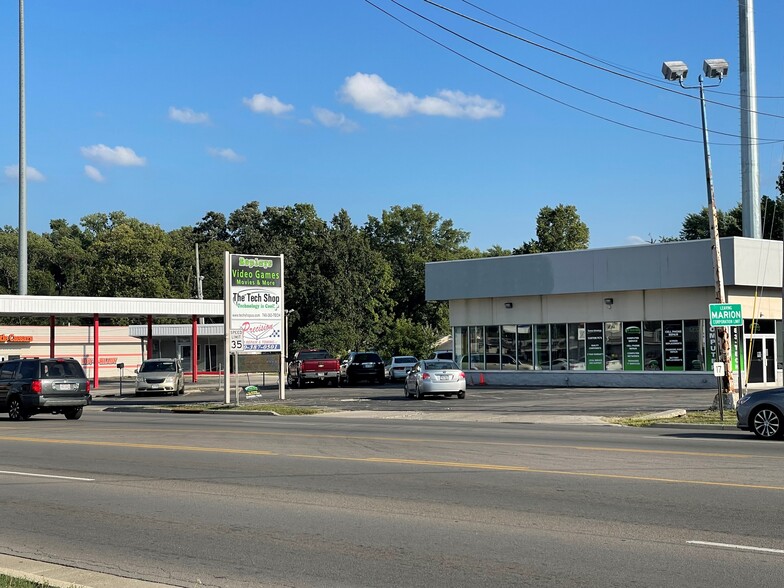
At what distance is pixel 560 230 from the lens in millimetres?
84688

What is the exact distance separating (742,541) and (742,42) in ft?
142

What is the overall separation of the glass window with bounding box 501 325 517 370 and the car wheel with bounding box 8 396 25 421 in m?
25.7

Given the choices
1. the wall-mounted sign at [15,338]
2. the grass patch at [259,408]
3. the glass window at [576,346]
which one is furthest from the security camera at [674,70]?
the wall-mounted sign at [15,338]

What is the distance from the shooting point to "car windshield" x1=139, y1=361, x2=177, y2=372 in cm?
4622

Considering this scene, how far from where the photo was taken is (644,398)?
112 ft

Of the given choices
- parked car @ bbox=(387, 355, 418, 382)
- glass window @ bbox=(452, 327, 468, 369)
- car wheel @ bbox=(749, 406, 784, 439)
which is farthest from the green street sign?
parked car @ bbox=(387, 355, 418, 382)

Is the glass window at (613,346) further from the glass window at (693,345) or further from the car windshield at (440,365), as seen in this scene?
the car windshield at (440,365)

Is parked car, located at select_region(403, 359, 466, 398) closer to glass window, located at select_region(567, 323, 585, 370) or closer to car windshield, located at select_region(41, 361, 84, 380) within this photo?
glass window, located at select_region(567, 323, 585, 370)

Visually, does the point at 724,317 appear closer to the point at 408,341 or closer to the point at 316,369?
the point at 316,369

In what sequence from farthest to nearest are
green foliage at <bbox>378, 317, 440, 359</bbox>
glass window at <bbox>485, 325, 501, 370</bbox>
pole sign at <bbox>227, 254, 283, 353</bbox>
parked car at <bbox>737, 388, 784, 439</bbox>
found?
green foliage at <bbox>378, 317, 440, 359</bbox>
glass window at <bbox>485, 325, 501, 370</bbox>
pole sign at <bbox>227, 254, 283, 353</bbox>
parked car at <bbox>737, 388, 784, 439</bbox>

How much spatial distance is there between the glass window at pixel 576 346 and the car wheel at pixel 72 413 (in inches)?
956

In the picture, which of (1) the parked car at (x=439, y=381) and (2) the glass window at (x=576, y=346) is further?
(2) the glass window at (x=576, y=346)

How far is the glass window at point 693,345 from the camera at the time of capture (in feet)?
134

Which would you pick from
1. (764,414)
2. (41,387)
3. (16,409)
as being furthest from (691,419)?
(16,409)
